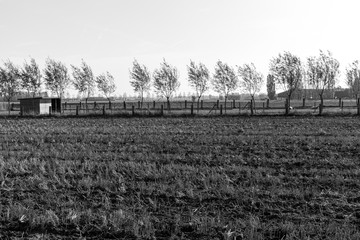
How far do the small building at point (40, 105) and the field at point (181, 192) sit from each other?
26.0m

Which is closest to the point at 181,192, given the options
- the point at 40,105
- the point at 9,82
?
the point at 40,105

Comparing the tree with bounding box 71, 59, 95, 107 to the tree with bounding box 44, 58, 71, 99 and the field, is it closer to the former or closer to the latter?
the tree with bounding box 44, 58, 71, 99

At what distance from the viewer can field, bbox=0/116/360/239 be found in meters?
4.73

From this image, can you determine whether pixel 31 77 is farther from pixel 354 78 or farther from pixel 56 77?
pixel 354 78

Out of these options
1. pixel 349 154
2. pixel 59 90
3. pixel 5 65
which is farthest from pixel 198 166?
pixel 5 65

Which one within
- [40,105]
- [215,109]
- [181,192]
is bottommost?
[181,192]

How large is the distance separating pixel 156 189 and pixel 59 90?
44.5 meters

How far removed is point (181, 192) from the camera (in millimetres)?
6332

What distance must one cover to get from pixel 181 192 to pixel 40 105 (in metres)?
33.1

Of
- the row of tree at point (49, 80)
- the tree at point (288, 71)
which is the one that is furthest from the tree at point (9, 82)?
the tree at point (288, 71)

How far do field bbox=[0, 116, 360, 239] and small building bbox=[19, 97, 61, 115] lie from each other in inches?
1024

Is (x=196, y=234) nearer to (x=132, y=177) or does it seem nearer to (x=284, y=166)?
(x=132, y=177)

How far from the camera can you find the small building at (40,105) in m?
35.8

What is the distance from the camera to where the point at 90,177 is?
752 cm
